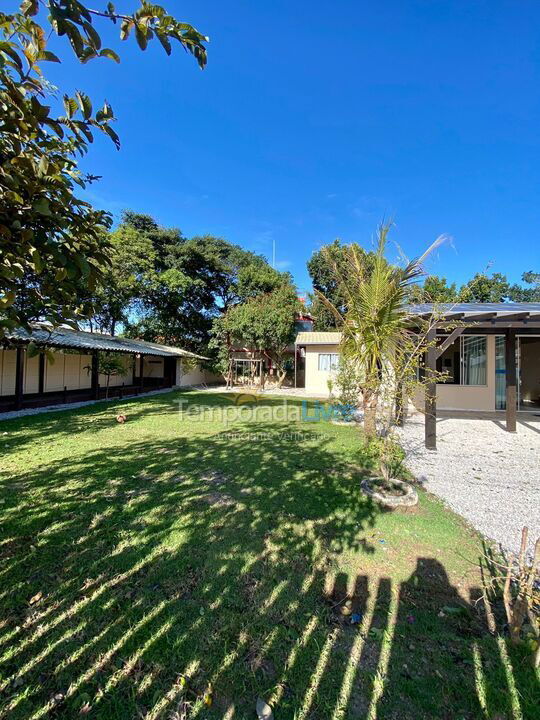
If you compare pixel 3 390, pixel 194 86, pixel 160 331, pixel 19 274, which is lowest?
pixel 3 390

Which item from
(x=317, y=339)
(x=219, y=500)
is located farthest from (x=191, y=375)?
(x=219, y=500)

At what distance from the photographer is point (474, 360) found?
1055 cm

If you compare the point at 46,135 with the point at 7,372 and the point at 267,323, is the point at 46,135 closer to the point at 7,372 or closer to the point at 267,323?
the point at 7,372

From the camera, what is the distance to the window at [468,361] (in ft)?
34.0

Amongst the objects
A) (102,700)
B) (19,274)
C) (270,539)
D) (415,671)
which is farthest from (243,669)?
(19,274)

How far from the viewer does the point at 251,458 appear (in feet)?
19.4

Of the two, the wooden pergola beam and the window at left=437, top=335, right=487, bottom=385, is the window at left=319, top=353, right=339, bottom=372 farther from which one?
the wooden pergola beam

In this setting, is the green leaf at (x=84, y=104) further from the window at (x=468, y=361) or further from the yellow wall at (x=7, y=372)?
the yellow wall at (x=7, y=372)

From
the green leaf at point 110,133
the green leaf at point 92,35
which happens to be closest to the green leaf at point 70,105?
the green leaf at point 110,133

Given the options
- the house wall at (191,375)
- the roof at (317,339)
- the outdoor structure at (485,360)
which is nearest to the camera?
the outdoor structure at (485,360)

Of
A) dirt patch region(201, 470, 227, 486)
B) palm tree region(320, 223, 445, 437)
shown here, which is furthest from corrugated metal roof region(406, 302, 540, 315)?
dirt patch region(201, 470, 227, 486)

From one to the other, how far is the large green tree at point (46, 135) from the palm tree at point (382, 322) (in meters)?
3.45

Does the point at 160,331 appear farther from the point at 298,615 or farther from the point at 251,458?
the point at 298,615

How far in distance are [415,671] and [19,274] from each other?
287cm
